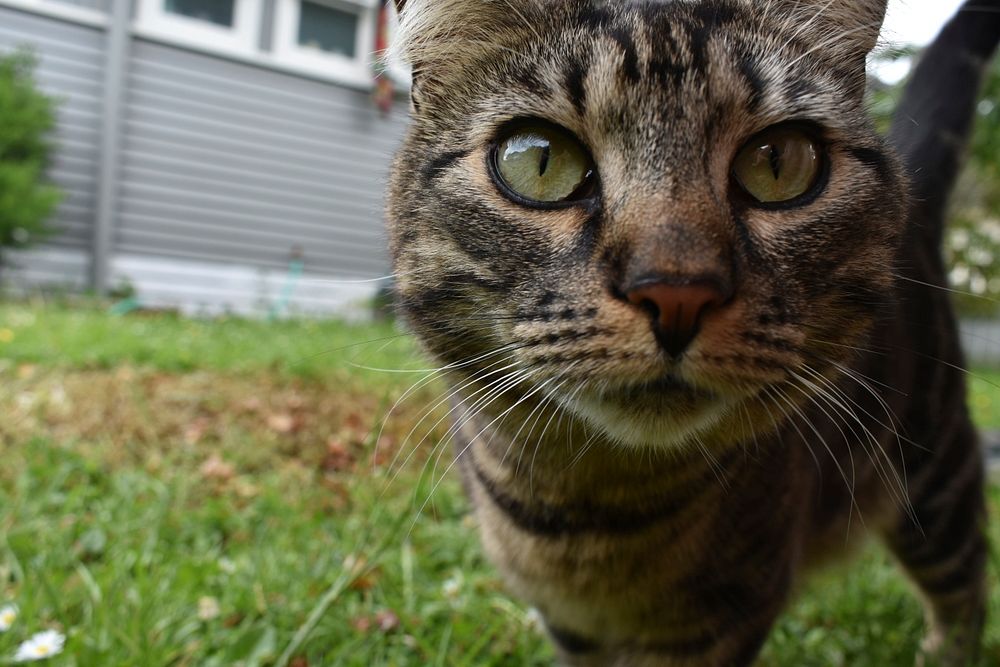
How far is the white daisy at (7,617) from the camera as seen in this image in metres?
1.53

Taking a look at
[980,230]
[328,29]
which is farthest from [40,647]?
[980,230]

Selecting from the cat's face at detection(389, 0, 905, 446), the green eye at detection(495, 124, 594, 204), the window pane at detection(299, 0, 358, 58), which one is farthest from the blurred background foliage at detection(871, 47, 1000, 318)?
the window pane at detection(299, 0, 358, 58)

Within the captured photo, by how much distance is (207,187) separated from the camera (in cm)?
732

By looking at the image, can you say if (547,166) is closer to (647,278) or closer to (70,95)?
(647,278)

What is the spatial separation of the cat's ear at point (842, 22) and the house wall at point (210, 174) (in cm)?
536

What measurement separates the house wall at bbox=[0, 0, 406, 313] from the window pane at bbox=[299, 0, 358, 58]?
353mm

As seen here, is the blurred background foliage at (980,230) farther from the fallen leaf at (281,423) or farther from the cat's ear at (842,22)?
the fallen leaf at (281,423)

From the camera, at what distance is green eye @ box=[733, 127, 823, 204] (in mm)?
1164

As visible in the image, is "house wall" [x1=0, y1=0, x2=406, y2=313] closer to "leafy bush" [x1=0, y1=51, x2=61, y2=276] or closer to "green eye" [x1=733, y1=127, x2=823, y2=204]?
"leafy bush" [x1=0, y1=51, x2=61, y2=276]

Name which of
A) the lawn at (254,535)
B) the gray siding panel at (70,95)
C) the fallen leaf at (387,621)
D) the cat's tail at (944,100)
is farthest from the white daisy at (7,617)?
the gray siding panel at (70,95)

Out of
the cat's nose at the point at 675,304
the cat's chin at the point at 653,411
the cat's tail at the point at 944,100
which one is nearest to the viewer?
the cat's nose at the point at 675,304

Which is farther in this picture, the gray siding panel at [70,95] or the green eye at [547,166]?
the gray siding panel at [70,95]

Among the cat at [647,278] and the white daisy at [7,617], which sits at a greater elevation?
the cat at [647,278]

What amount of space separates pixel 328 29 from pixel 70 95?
2.37 metres
